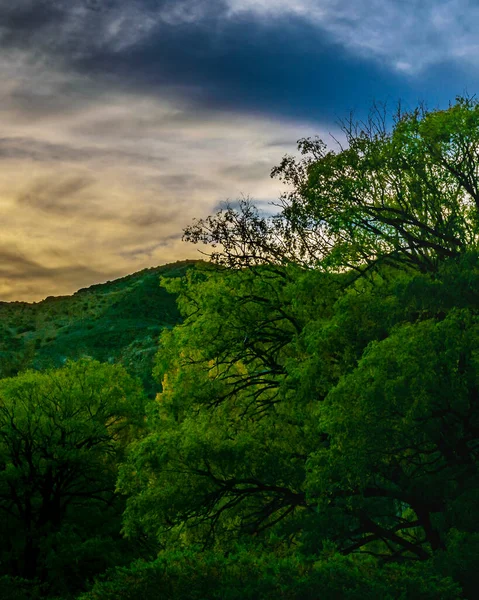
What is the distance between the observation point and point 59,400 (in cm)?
3681

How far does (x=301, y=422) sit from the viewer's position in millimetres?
23500

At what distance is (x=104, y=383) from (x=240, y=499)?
688 inches

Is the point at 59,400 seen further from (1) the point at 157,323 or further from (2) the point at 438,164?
(1) the point at 157,323

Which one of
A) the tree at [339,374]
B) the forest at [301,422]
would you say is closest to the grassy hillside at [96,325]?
the forest at [301,422]

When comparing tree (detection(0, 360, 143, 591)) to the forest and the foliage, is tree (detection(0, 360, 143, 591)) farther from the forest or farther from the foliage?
the foliage

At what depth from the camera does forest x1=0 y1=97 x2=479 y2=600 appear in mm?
17203

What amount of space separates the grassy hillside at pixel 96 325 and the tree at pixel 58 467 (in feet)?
172

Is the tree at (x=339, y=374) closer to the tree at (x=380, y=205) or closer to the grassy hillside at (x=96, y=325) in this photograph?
the tree at (x=380, y=205)

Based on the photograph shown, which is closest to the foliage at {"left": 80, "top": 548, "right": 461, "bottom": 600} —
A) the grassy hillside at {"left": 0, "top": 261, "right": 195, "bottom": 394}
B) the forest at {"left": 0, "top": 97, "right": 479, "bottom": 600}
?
the forest at {"left": 0, "top": 97, "right": 479, "bottom": 600}

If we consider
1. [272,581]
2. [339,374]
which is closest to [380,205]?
[339,374]

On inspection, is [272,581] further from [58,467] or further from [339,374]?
[58,467]

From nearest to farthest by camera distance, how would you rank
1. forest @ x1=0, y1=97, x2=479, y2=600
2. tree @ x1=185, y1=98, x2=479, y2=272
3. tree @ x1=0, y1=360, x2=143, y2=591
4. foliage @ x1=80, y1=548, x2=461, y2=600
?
foliage @ x1=80, y1=548, x2=461, y2=600 < forest @ x1=0, y1=97, x2=479, y2=600 < tree @ x1=185, y1=98, x2=479, y2=272 < tree @ x1=0, y1=360, x2=143, y2=591

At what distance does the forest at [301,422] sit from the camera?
1720 cm

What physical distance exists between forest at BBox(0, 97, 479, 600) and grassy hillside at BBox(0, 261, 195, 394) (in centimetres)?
5522
